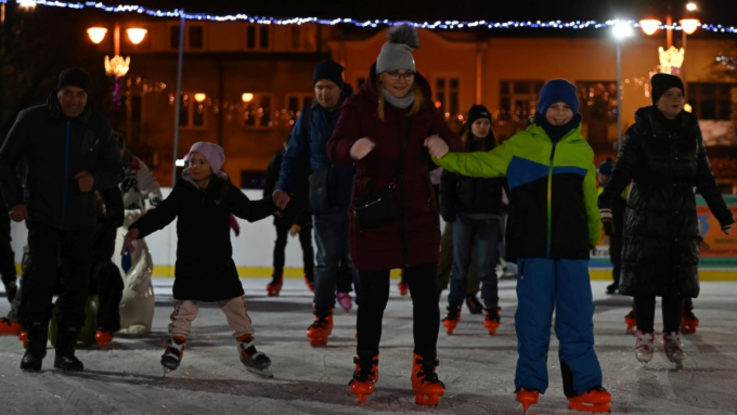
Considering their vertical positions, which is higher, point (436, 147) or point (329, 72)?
point (329, 72)

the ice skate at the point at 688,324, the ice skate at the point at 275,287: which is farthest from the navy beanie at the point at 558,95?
the ice skate at the point at 275,287

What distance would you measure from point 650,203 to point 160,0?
34.9 m

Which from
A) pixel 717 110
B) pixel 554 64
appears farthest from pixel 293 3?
pixel 717 110

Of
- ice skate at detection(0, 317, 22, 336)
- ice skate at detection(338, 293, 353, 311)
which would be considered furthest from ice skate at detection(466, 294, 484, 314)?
ice skate at detection(0, 317, 22, 336)

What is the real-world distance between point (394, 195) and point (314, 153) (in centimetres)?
215

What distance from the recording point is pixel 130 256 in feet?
27.2

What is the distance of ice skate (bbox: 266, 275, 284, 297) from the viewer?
1227 cm

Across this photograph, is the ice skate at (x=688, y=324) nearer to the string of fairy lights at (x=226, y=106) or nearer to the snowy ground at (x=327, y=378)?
the snowy ground at (x=327, y=378)

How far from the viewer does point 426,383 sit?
524 cm

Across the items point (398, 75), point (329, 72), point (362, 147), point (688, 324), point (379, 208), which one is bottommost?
point (688, 324)

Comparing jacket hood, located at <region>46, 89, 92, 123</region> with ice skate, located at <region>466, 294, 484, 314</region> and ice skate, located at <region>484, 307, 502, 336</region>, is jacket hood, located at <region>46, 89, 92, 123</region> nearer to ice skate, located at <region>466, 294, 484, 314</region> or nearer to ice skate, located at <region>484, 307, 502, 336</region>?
ice skate, located at <region>484, 307, 502, 336</region>

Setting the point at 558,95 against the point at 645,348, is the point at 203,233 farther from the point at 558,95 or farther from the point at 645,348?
the point at 645,348

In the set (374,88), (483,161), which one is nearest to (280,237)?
(374,88)

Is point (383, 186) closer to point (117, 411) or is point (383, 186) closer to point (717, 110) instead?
point (117, 411)
